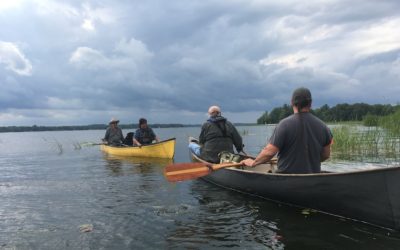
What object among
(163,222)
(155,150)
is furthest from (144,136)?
(163,222)

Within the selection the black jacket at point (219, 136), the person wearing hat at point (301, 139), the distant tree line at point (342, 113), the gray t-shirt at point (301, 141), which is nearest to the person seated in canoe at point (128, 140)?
the distant tree line at point (342, 113)

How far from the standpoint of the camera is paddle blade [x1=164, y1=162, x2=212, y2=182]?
867 centimetres

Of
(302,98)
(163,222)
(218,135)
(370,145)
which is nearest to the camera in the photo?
(302,98)

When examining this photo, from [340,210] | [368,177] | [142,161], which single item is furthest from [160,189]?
[142,161]

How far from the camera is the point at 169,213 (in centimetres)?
793

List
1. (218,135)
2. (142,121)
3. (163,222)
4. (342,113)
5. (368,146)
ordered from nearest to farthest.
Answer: (163,222)
(218,135)
(368,146)
(142,121)
(342,113)

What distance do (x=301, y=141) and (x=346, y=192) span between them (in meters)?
1.11

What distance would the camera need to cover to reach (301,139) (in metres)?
6.87

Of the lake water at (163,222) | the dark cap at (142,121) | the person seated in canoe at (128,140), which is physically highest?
the dark cap at (142,121)

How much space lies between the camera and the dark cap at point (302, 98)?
679 cm

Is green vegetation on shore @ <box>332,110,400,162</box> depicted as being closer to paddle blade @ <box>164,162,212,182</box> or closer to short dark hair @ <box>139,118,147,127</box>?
short dark hair @ <box>139,118,147,127</box>

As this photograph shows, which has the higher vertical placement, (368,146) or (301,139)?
(301,139)

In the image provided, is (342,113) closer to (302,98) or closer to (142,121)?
(142,121)

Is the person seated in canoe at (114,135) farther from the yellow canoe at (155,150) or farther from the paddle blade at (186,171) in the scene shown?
the paddle blade at (186,171)
